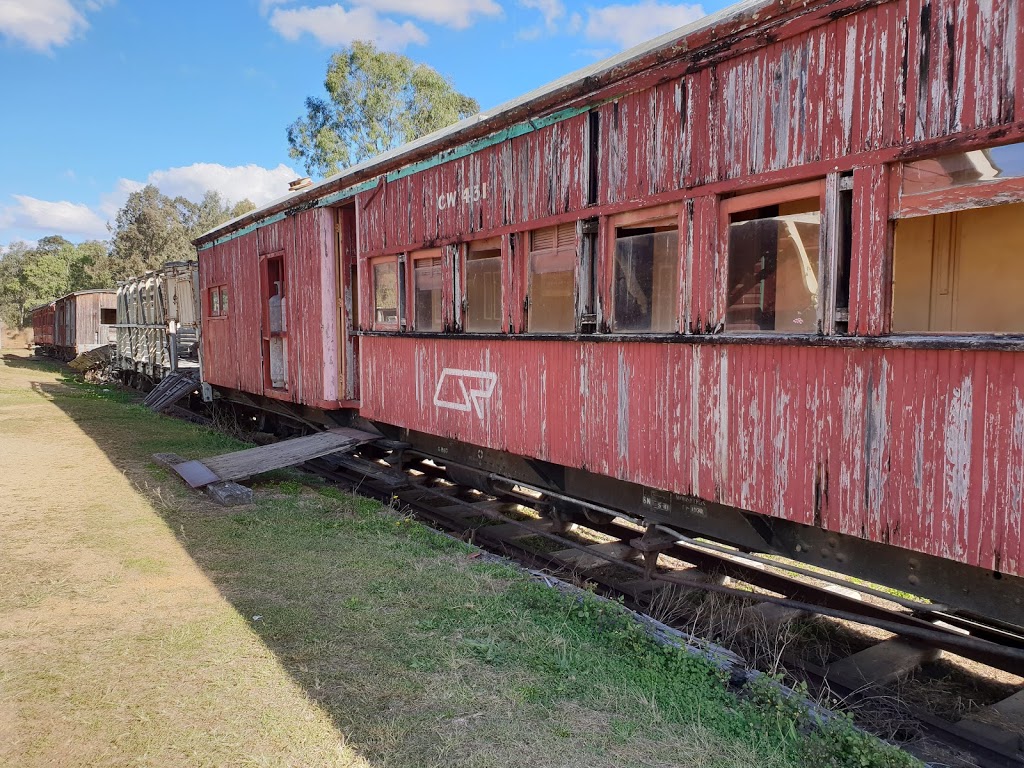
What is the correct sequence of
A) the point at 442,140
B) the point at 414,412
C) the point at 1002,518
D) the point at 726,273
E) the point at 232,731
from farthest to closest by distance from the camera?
the point at 414,412 → the point at 442,140 → the point at 726,273 → the point at 232,731 → the point at 1002,518

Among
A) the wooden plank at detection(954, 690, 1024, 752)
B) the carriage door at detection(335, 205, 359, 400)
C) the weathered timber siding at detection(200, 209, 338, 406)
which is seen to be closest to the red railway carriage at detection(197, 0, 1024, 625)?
the wooden plank at detection(954, 690, 1024, 752)

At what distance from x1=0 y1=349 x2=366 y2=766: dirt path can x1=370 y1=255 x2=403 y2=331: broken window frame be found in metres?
2.93

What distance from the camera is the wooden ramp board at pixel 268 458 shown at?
25.1 feet

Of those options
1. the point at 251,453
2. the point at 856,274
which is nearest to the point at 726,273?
the point at 856,274

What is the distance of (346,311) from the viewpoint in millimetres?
8922

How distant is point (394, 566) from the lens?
205 inches

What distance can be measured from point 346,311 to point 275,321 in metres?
2.05

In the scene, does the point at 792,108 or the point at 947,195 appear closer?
the point at 947,195

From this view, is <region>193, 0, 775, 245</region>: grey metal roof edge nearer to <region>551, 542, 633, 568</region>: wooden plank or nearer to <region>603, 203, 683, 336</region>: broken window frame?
<region>603, 203, 683, 336</region>: broken window frame

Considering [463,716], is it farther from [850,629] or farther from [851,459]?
[850,629]

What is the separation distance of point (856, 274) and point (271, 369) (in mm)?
8970

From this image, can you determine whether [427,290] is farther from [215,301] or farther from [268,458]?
[215,301]

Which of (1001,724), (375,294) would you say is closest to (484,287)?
(375,294)

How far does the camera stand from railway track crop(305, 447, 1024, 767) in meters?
3.33
